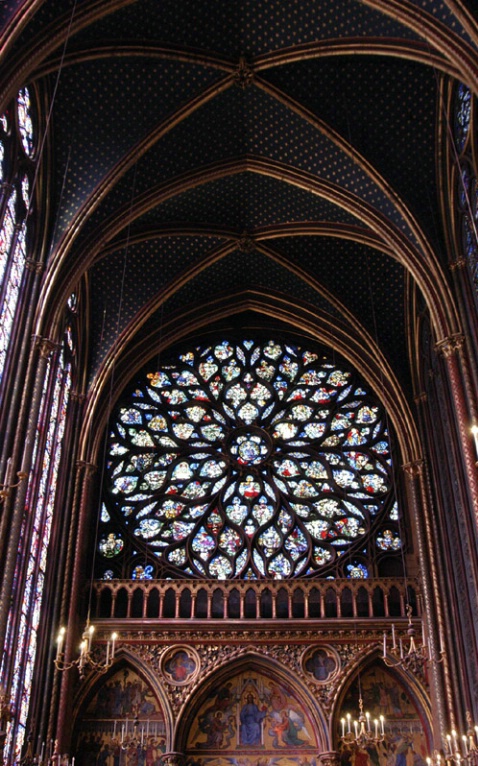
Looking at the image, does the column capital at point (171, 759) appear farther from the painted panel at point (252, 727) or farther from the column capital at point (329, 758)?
the column capital at point (329, 758)

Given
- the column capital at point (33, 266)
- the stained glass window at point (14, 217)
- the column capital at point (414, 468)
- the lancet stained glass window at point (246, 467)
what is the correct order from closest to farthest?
the stained glass window at point (14, 217) → the column capital at point (33, 266) → the column capital at point (414, 468) → the lancet stained glass window at point (246, 467)

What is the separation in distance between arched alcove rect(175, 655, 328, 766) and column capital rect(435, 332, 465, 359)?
22.9 ft

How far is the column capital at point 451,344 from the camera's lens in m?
16.2

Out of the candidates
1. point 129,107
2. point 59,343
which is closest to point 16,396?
point 59,343

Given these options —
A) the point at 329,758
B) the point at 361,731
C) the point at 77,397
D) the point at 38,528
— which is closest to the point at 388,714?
the point at 329,758

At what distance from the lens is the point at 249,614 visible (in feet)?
64.1

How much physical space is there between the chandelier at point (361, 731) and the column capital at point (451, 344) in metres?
6.45

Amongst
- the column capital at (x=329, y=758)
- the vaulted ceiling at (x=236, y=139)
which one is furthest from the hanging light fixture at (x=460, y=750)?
the vaulted ceiling at (x=236, y=139)

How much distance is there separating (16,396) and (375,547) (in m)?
8.86

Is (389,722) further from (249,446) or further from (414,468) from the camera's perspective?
(249,446)

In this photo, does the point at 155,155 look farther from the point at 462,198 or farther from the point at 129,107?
the point at 462,198

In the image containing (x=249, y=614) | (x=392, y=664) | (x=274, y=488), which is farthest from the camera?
(x=274, y=488)

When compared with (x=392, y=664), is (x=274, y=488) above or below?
above

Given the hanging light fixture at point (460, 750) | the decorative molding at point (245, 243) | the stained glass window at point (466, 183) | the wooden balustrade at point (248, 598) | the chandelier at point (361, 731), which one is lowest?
the hanging light fixture at point (460, 750)
